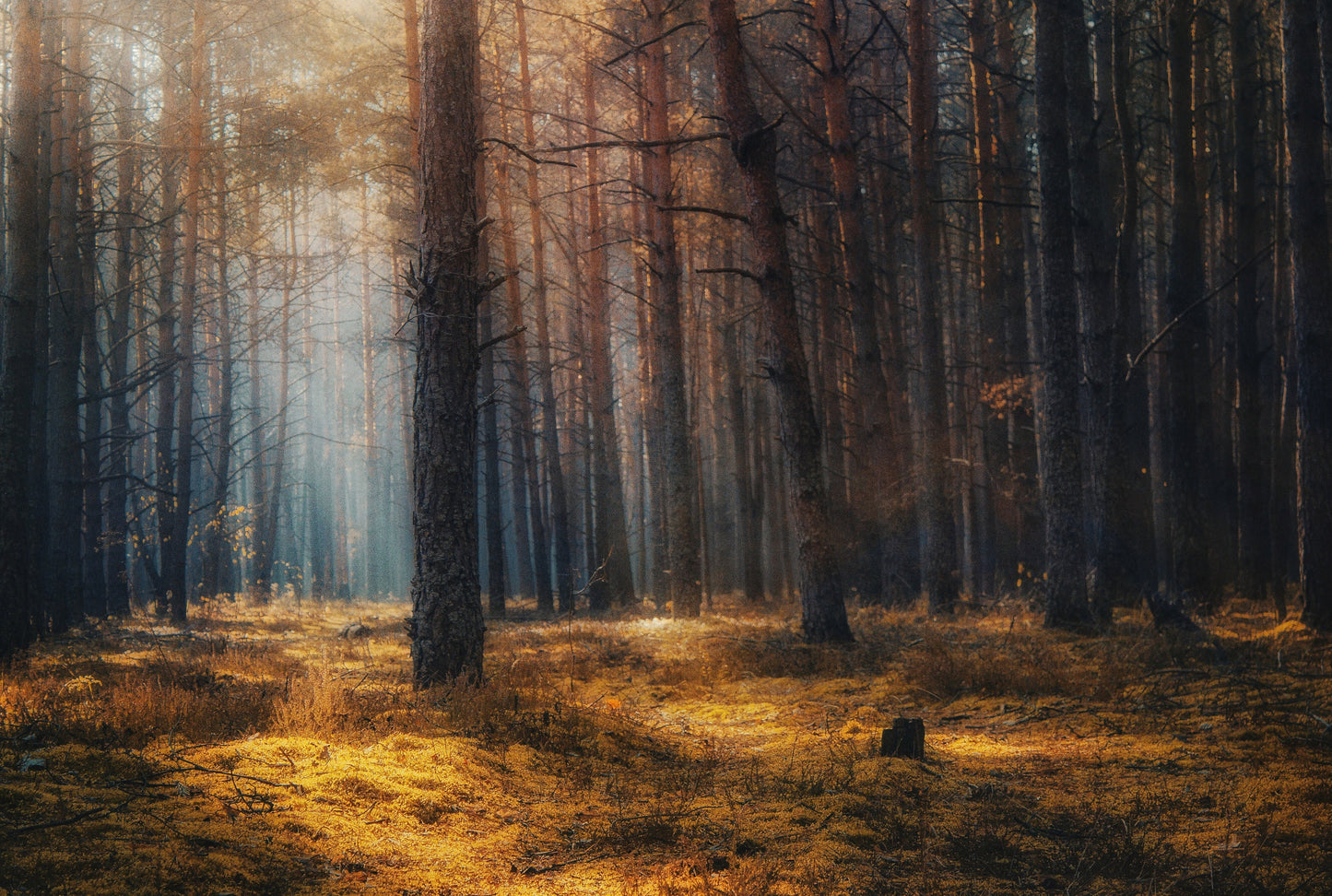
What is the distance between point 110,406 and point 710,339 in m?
14.8

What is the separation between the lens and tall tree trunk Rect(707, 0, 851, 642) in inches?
356

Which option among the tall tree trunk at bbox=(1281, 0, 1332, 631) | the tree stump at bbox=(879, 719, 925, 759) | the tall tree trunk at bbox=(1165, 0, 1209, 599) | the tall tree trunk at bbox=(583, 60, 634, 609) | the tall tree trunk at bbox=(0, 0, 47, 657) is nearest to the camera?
the tree stump at bbox=(879, 719, 925, 759)

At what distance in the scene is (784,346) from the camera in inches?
357

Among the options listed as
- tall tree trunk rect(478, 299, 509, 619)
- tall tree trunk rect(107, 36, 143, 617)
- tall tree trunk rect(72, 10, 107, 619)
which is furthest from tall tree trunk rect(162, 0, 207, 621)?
tall tree trunk rect(478, 299, 509, 619)

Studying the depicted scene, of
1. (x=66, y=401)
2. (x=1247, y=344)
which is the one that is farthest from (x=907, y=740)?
(x=66, y=401)

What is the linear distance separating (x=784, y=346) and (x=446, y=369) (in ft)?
13.0

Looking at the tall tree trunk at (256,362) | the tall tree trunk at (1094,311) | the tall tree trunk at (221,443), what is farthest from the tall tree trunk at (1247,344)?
the tall tree trunk at (221,443)

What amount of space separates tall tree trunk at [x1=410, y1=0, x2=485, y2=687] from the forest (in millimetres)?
38

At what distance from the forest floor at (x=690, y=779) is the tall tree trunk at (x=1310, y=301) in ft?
3.37

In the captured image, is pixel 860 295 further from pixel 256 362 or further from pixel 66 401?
pixel 256 362

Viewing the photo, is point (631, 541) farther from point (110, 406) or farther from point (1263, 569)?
point (1263, 569)

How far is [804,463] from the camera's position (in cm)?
906

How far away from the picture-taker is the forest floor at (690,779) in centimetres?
319

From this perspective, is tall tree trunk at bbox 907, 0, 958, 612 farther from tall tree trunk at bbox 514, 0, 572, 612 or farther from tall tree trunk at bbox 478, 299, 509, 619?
tall tree trunk at bbox 478, 299, 509, 619
